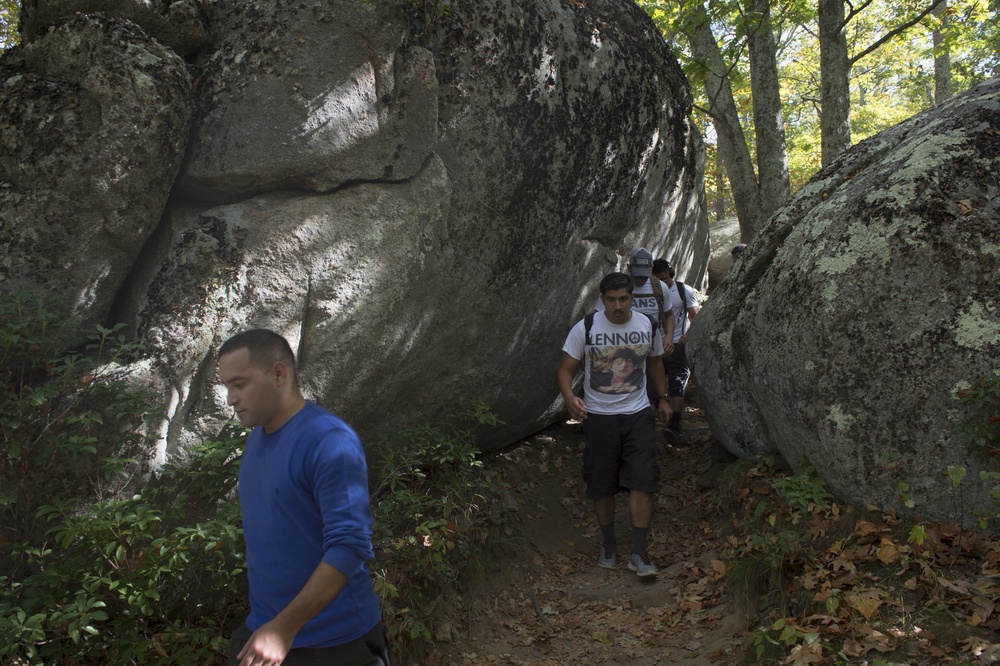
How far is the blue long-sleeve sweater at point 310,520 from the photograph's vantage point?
2496 mm

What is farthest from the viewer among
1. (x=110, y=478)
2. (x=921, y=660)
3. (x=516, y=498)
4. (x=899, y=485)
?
(x=516, y=498)

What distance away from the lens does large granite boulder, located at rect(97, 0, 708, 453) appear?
199 inches

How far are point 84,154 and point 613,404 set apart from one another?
3988 millimetres

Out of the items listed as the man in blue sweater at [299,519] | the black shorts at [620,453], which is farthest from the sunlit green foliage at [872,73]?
the man in blue sweater at [299,519]

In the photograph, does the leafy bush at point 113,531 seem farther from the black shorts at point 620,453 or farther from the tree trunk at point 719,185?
the tree trunk at point 719,185

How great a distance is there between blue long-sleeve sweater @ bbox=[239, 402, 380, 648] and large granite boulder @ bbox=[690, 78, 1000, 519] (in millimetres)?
3409

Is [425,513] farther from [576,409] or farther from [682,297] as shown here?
[682,297]

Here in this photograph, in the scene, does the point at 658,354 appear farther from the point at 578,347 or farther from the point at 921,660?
the point at 921,660

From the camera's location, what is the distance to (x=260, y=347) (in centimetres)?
279

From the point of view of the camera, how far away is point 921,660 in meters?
3.66

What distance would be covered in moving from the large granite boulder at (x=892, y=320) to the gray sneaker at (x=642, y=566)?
1.25 meters

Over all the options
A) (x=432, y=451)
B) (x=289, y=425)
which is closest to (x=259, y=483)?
(x=289, y=425)

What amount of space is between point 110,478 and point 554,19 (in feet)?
16.4

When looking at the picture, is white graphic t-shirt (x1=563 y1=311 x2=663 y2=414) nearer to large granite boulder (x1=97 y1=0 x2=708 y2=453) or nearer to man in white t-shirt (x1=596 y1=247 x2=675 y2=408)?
large granite boulder (x1=97 y1=0 x2=708 y2=453)
